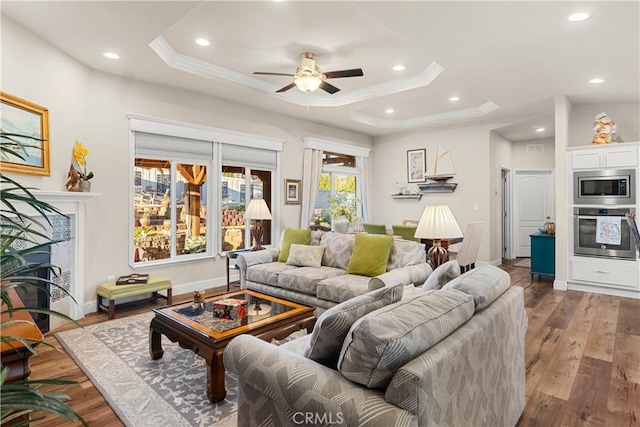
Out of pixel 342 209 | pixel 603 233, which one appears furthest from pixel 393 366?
pixel 342 209

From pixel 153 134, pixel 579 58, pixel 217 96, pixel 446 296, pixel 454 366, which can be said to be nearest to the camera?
pixel 454 366

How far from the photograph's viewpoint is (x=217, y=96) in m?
5.17

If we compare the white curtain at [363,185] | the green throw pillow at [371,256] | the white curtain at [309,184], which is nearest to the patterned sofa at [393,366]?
the green throw pillow at [371,256]

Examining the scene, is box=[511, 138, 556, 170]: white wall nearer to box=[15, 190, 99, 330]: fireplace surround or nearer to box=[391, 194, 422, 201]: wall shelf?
box=[391, 194, 422, 201]: wall shelf

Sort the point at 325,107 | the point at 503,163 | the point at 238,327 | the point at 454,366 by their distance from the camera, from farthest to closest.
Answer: the point at 503,163
the point at 325,107
the point at 238,327
the point at 454,366

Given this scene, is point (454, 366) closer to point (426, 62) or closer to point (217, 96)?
point (426, 62)

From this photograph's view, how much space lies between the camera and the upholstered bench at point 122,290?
386 cm

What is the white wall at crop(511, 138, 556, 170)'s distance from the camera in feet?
26.1

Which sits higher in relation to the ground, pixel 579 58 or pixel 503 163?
pixel 579 58

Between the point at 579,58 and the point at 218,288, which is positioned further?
the point at 218,288

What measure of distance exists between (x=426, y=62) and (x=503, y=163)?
4.33m

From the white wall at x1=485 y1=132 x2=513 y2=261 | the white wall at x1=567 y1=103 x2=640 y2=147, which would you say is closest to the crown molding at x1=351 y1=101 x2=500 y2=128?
the white wall at x1=485 y1=132 x2=513 y2=261

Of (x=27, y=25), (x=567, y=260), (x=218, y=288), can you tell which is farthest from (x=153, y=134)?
(x=567, y=260)

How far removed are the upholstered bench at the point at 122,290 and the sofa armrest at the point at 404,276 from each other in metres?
2.50
